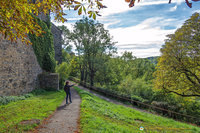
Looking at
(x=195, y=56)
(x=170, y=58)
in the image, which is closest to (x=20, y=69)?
(x=170, y=58)

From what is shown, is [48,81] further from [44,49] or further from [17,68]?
[17,68]

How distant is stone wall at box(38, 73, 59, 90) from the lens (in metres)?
16.6

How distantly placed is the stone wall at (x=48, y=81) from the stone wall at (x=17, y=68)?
3.47 ft

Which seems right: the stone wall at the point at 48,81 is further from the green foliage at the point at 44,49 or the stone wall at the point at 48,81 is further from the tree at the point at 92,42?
the tree at the point at 92,42

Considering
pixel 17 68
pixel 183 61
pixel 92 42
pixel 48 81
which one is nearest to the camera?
pixel 17 68

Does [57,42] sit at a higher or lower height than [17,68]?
higher

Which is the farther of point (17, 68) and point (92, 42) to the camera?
point (92, 42)

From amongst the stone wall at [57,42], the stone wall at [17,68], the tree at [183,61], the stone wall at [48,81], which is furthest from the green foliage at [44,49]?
the tree at [183,61]

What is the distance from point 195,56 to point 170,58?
6.76 ft

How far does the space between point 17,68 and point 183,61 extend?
1610 cm

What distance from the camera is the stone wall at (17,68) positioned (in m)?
10.4

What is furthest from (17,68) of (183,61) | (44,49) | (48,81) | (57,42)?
(57,42)

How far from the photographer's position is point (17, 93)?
39.0 feet

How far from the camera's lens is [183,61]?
1245cm
